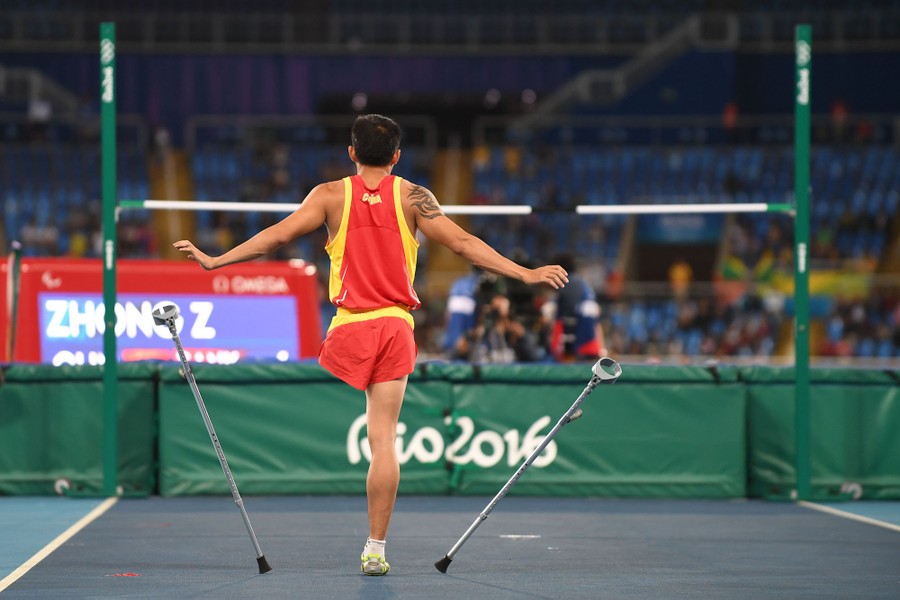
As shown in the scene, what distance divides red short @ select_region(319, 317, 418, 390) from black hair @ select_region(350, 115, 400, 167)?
0.73m

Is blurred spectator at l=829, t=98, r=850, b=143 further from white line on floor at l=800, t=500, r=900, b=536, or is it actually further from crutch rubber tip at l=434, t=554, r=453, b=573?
crutch rubber tip at l=434, t=554, r=453, b=573

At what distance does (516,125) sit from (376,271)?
74.5 feet

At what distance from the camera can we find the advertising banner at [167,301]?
11500 mm

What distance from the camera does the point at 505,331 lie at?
1231 cm

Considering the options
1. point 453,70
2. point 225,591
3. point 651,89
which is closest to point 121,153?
point 453,70

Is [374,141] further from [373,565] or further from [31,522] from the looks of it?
[31,522]

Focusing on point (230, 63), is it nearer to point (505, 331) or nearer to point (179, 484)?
point (505, 331)

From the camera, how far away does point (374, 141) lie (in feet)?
20.3

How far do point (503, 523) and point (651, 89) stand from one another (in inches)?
941

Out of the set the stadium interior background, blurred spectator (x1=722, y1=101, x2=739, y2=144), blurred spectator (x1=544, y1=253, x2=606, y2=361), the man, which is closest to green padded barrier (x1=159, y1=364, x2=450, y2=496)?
blurred spectator (x1=544, y1=253, x2=606, y2=361)

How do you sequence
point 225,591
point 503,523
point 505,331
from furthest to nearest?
1. point 505,331
2. point 503,523
3. point 225,591

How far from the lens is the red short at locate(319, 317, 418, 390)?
19.9 ft

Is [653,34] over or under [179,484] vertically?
over

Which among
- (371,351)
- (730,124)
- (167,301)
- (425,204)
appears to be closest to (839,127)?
(730,124)
